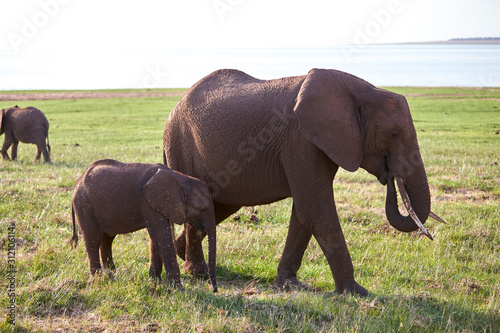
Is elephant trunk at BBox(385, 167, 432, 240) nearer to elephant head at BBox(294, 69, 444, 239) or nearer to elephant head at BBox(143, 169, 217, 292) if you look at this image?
elephant head at BBox(294, 69, 444, 239)

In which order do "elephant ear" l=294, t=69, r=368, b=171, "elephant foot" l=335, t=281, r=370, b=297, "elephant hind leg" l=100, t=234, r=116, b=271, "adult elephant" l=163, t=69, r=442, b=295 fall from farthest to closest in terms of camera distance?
1. "elephant hind leg" l=100, t=234, r=116, b=271
2. "elephant foot" l=335, t=281, r=370, b=297
3. "adult elephant" l=163, t=69, r=442, b=295
4. "elephant ear" l=294, t=69, r=368, b=171

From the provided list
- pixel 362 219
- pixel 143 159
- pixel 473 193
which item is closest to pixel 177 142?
pixel 362 219

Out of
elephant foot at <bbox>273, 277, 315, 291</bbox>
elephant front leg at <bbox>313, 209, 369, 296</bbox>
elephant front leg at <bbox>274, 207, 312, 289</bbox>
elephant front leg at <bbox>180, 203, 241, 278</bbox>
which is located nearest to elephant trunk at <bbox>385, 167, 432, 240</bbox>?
elephant front leg at <bbox>313, 209, 369, 296</bbox>

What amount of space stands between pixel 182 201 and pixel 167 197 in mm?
165

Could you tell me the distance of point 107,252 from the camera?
726 centimetres

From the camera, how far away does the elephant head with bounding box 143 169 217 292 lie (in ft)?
21.0

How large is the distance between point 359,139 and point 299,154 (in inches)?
26.3

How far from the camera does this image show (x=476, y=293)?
23.5ft

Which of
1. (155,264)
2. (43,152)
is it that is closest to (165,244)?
(155,264)

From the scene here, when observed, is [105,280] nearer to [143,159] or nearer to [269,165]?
[269,165]

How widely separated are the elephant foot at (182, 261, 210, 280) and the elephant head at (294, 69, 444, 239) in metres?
2.40

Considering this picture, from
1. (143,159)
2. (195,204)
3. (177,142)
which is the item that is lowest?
(143,159)

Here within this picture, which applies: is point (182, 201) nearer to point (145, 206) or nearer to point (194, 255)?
point (145, 206)

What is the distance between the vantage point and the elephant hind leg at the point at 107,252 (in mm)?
7145
